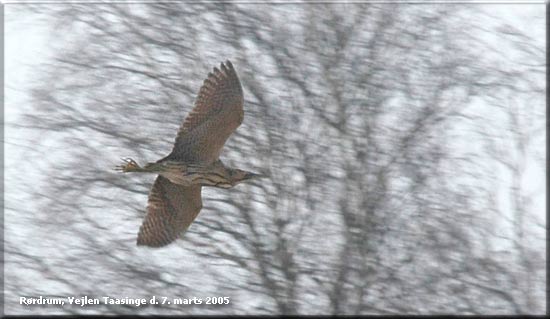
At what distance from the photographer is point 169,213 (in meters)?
9.19

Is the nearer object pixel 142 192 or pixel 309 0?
pixel 142 192

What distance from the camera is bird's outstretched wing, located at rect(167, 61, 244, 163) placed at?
9.04 metres

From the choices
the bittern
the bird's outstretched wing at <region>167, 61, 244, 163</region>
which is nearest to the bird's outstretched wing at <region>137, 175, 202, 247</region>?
the bittern

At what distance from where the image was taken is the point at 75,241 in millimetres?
9438

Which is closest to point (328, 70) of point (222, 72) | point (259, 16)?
point (259, 16)

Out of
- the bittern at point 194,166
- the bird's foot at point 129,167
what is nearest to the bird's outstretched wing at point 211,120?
the bittern at point 194,166

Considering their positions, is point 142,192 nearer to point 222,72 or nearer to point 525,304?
point 222,72

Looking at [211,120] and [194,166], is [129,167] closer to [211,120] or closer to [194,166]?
[194,166]

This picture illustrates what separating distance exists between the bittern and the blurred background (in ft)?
0.90

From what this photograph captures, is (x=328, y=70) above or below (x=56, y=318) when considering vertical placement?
above

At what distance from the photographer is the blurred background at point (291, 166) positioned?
948 cm

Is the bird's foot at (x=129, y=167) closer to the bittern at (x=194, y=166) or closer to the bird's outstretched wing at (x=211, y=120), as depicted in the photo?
the bittern at (x=194, y=166)

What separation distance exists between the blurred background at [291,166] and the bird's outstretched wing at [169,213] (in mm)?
234

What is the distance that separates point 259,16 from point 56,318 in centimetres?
237
